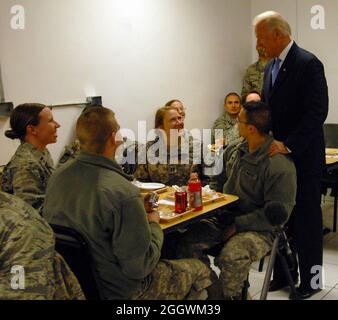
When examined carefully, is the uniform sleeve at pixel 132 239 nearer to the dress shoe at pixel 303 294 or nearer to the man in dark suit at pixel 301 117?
the man in dark suit at pixel 301 117

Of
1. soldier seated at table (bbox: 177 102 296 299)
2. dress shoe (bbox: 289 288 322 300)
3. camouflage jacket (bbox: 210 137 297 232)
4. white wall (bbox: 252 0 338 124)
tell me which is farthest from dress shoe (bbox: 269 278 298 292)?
white wall (bbox: 252 0 338 124)

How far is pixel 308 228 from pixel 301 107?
0.79 metres

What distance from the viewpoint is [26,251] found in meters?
1.28

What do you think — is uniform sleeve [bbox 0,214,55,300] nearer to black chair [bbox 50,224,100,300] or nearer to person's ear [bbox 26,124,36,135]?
black chair [bbox 50,224,100,300]

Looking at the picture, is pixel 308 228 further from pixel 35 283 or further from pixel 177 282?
pixel 35 283

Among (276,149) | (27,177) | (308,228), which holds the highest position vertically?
(276,149)

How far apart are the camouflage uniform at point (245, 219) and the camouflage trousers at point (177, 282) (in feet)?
0.61

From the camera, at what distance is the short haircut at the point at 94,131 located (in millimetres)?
1899

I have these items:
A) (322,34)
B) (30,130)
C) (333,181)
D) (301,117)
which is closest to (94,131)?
(30,130)

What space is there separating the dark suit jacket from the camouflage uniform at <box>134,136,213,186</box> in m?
0.81

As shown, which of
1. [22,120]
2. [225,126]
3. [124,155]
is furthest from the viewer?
[225,126]

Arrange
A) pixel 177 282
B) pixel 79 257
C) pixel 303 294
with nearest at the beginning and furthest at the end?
pixel 79 257, pixel 177 282, pixel 303 294
